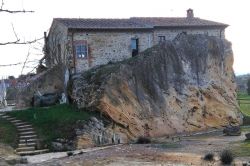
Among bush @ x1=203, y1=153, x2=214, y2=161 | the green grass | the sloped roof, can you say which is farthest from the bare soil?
the sloped roof

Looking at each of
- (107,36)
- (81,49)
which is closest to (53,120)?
(81,49)

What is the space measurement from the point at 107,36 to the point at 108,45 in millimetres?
894

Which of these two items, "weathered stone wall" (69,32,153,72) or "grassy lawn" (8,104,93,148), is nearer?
"grassy lawn" (8,104,93,148)

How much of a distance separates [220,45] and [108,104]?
17.0m

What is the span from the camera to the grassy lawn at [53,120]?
113ft

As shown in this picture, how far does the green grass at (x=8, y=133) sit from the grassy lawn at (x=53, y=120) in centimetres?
159

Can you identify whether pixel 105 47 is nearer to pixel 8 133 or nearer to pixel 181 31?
Answer: pixel 181 31

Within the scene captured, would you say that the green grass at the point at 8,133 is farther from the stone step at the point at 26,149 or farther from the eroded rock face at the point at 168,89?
the eroded rock face at the point at 168,89

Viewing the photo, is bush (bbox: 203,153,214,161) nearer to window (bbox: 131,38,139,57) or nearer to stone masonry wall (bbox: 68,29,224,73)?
stone masonry wall (bbox: 68,29,224,73)

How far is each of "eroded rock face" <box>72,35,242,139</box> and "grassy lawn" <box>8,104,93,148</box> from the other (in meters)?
2.24

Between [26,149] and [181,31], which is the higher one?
[181,31]

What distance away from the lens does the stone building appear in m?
44.9

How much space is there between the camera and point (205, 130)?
1807 inches

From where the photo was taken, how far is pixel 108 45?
4594 centimetres
